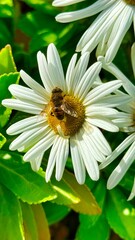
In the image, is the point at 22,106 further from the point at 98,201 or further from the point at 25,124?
the point at 98,201

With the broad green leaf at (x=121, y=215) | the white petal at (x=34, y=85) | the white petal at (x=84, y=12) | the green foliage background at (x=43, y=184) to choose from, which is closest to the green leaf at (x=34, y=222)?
the green foliage background at (x=43, y=184)

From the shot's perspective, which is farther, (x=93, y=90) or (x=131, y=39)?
(x=131, y=39)

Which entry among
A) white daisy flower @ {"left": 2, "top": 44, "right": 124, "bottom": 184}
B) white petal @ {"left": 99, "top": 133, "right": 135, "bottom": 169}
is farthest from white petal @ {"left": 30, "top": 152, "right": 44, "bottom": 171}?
white petal @ {"left": 99, "top": 133, "right": 135, "bottom": 169}

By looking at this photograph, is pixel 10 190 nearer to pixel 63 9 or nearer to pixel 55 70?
pixel 55 70

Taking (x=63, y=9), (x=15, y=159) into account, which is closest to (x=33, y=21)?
(x=63, y=9)

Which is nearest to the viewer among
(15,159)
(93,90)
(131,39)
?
(93,90)

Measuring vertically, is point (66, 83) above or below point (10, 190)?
above

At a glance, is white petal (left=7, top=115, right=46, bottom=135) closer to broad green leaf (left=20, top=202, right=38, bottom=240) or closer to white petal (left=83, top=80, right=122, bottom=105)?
white petal (left=83, top=80, right=122, bottom=105)
